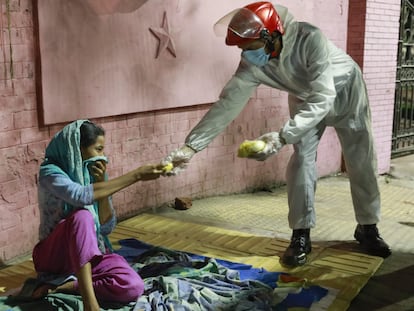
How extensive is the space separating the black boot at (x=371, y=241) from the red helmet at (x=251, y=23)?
5.10 feet

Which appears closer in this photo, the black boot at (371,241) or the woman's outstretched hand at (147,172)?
the woman's outstretched hand at (147,172)

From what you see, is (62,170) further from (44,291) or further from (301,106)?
(301,106)

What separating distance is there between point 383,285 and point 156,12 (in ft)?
8.52

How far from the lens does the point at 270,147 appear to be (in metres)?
2.76

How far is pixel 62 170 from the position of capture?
246cm

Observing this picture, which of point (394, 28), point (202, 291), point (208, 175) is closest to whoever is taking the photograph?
point (202, 291)

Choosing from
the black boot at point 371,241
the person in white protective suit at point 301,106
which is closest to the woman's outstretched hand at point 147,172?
the person in white protective suit at point 301,106

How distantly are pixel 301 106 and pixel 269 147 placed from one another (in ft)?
1.32

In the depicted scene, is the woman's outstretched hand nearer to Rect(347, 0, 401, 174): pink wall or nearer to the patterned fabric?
the patterned fabric

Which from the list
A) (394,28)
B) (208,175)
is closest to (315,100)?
(208,175)

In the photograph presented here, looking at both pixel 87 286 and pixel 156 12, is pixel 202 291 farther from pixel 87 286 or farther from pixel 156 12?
pixel 156 12

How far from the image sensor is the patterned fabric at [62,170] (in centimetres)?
242

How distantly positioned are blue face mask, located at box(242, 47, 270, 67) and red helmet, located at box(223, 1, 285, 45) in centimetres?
10

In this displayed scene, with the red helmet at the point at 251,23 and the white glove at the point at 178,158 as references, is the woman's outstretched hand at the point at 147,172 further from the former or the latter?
the red helmet at the point at 251,23
